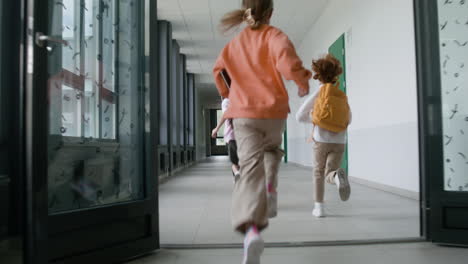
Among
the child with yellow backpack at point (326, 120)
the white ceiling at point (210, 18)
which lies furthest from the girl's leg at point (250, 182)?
the white ceiling at point (210, 18)

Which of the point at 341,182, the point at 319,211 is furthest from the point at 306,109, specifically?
the point at 319,211

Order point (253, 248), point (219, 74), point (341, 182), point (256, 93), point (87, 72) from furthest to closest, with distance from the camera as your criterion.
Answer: point (341, 182)
point (87, 72)
point (219, 74)
point (256, 93)
point (253, 248)

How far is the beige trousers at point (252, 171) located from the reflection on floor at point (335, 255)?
1.20 feet

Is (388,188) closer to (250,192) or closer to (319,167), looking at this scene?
(319,167)

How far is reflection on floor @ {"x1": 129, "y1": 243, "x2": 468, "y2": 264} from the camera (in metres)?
1.77

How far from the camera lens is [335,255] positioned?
1.86 meters

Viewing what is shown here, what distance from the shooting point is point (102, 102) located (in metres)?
2.11

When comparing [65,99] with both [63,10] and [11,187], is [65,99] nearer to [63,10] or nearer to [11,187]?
[63,10]

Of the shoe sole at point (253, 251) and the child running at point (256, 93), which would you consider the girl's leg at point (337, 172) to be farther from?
the shoe sole at point (253, 251)

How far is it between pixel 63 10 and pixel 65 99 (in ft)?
1.35

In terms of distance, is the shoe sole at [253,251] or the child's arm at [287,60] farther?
the child's arm at [287,60]

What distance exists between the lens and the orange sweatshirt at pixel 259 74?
63.4 inches

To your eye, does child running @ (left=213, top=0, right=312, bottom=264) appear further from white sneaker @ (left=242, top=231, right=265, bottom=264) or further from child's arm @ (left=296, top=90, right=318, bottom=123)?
child's arm @ (left=296, top=90, right=318, bottom=123)

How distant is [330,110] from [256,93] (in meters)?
1.21
